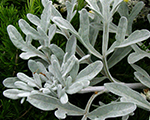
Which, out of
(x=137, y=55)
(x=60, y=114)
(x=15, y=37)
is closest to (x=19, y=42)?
(x=15, y=37)

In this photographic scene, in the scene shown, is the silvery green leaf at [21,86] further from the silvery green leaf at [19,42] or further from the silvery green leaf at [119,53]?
the silvery green leaf at [119,53]

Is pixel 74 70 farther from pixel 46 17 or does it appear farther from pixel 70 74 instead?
pixel 46 17

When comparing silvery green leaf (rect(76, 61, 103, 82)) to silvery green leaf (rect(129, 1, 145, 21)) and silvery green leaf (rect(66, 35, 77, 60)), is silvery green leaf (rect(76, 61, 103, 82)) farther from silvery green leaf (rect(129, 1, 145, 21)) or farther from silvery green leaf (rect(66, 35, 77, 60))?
silvery green leaf (rect(129, 1, 145, 21))

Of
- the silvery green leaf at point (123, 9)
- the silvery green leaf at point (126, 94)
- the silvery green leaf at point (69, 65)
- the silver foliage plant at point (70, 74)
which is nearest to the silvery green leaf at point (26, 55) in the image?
the silver foliage plant at point (70, 74)

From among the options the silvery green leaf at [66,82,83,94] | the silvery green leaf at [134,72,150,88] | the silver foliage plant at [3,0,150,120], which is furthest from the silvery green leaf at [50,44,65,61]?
the silvery green leaf at [134,72,150,88]

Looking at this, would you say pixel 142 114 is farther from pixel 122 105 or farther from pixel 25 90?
pixel 25 90
